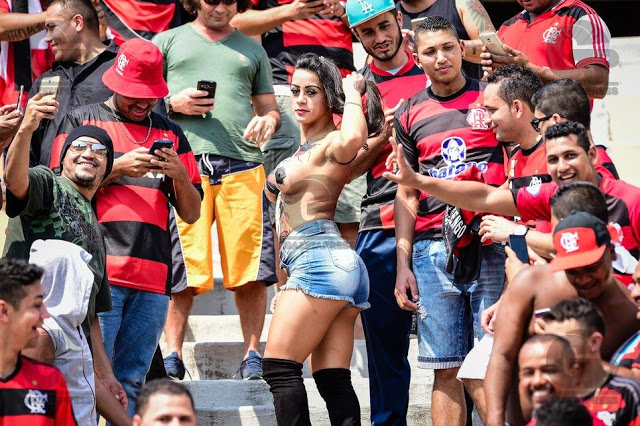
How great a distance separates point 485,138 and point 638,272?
177 cm

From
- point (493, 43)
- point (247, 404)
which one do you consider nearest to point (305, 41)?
point (493, 43)

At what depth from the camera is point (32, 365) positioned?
4660 mm

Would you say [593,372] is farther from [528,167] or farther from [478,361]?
[528,167]

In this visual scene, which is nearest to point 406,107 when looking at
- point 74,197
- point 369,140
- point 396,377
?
point 369,140

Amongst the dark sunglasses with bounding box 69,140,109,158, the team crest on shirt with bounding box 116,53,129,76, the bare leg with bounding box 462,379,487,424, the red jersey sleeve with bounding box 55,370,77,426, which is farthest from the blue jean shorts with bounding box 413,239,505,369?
the red jersey sleeve with bounding box 55,370,77,426

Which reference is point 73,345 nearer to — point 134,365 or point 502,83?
point 134,365

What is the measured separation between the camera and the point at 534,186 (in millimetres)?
5324

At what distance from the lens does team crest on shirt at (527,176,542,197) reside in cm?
525

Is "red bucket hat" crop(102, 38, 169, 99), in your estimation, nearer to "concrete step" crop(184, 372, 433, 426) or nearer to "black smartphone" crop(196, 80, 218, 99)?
"black smartphone" crop(196, 80, 218, 99)

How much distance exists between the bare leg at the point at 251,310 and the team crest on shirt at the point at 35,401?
98.4 inches

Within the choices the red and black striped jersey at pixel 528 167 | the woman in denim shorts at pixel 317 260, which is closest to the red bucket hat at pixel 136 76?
the woman in denim shorts at pixel 317 260

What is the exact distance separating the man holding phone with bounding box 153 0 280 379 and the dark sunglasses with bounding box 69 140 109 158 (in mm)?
1416

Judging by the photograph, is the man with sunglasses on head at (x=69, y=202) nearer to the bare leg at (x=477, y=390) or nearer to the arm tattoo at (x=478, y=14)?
the bare leg at (x=477, y=390)

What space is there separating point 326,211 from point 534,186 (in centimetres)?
105
